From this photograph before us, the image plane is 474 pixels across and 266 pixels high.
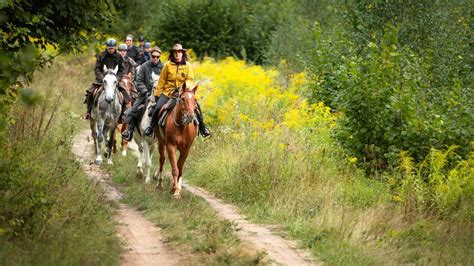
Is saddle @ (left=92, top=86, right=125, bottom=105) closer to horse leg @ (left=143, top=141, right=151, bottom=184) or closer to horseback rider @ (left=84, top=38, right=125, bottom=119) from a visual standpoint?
horseback rider @ (left=84, top=38, right=125, bottom=119)

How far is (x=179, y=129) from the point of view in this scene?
44.9ft

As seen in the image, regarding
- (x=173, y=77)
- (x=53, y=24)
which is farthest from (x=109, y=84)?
(x=53, y=24)

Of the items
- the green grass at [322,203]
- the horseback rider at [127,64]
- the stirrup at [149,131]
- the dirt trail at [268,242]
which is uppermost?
the horseback rider at [127,64]

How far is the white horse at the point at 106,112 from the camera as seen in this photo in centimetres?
1747

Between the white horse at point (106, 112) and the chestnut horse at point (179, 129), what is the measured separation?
3813 mm

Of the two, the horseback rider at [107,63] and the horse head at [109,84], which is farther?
the horseback rider at [107,63]

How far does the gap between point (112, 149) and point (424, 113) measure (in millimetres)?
A: 9009

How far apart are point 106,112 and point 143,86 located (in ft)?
9.61

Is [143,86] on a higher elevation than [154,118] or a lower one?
higher

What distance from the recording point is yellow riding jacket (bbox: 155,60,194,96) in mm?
14086

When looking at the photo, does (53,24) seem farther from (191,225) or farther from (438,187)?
(438,187)

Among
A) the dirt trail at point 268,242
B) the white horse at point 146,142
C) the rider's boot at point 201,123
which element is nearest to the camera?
the dirt trail at point 268,242

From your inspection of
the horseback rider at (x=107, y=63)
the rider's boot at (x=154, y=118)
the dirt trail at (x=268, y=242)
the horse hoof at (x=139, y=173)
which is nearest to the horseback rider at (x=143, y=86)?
the horse hoof at (x=139, y=173)

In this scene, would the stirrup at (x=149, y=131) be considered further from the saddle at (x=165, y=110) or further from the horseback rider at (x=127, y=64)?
the horseback rider at (x=127, y=64)
